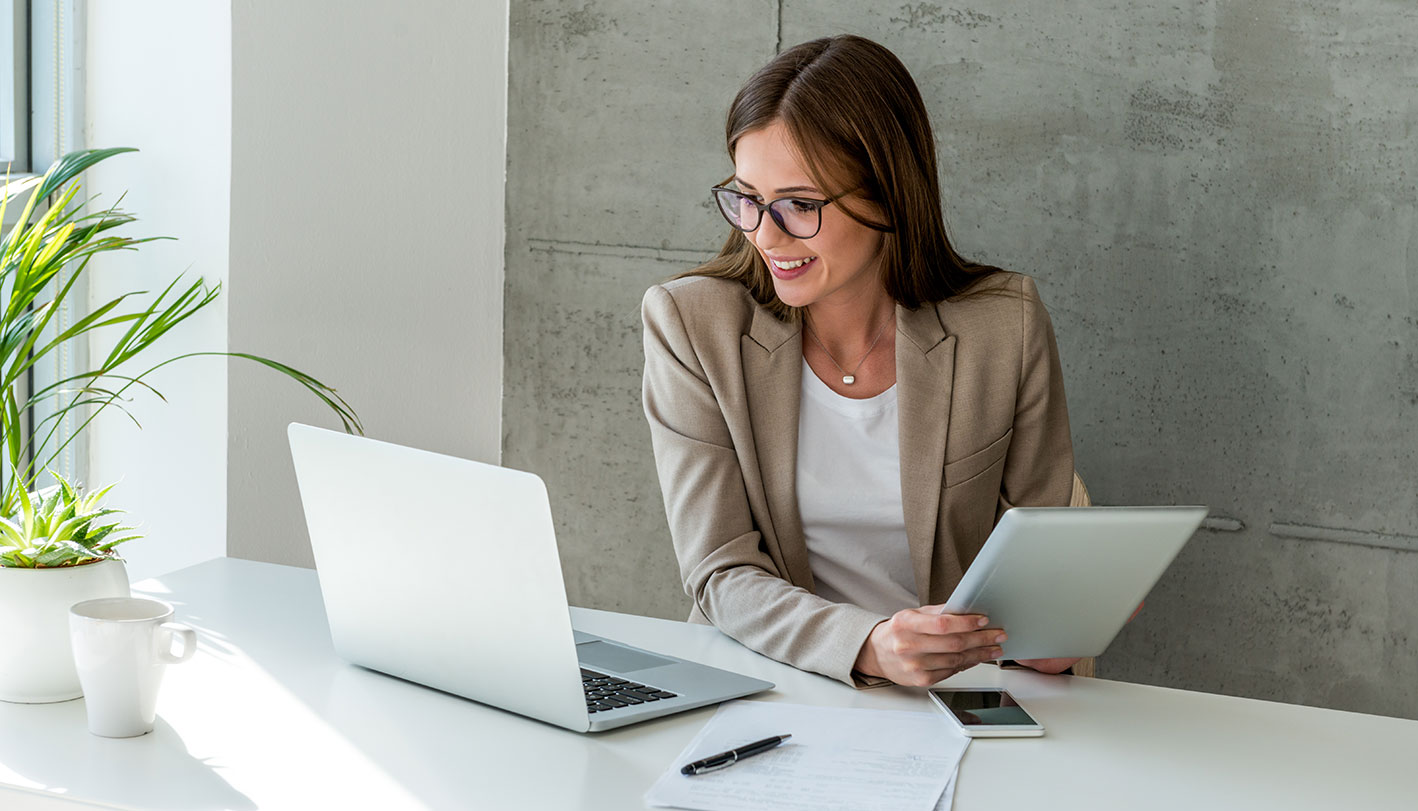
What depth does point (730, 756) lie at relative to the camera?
1177mm

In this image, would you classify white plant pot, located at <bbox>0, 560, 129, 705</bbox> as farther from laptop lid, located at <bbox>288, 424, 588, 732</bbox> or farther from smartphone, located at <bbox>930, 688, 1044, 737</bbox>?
smartphone, located at <bbox>930, 688, 1044, 737</bbox>

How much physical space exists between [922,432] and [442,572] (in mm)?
920

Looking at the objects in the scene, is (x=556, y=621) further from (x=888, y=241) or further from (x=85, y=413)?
(x=85, y=413)

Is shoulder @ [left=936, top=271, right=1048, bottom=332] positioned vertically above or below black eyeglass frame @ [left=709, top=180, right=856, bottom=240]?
below

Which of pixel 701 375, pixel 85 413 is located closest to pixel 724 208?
pixel 701 375

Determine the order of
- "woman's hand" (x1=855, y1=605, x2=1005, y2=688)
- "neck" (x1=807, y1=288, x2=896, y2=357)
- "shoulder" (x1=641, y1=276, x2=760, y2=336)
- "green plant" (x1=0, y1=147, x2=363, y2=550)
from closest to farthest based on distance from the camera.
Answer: "woman's hand" (x1=855, y1=605, x2=1005, y2=688) < "shoulder" (x1=641, y1=276, x2=760, y2=336) < "neck" (x1=807, y1=288, x2=896, y2=357) < "green plant" (x1=0, y1=147, x2=363, y2=550)

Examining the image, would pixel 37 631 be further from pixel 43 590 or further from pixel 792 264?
pixel 792 264

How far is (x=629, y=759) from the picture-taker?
1.19 meters

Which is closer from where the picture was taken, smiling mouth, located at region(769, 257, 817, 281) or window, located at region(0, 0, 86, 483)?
smiling mouth, located at region(769, 257, 817, 281)

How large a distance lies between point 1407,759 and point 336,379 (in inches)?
92.4

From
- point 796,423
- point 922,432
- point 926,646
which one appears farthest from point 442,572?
point 922,432

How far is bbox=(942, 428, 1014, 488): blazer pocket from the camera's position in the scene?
1953mm

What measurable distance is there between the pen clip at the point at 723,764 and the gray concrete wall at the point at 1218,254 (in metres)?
1.66

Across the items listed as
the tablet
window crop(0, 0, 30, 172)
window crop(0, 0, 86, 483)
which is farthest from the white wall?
the tablet
